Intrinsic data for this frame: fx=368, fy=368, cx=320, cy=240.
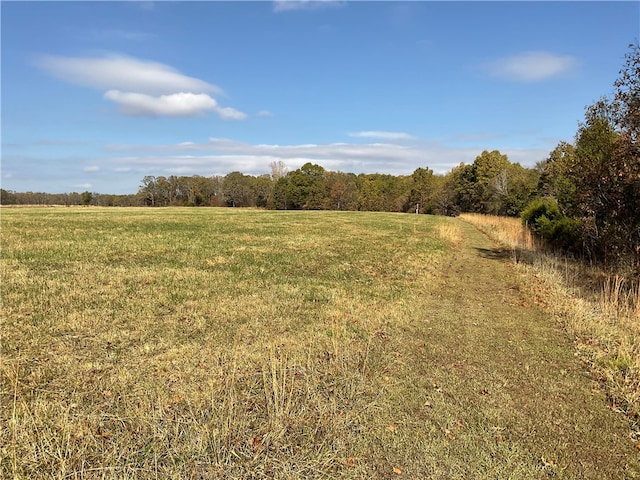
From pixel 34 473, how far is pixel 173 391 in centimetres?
153

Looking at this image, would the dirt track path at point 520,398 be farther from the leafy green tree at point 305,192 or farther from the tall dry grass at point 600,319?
the leafy green tree at point 305,192

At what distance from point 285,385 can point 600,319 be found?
662 centimetres

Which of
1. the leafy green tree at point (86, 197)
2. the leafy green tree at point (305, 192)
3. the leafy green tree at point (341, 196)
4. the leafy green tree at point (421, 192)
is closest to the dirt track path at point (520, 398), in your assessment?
the leafy green tree at point (421, 192)

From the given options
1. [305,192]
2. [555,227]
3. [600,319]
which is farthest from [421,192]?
[600,319]

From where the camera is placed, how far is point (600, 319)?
7.33 meters

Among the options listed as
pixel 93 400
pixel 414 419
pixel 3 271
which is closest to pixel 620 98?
pixel 414 419

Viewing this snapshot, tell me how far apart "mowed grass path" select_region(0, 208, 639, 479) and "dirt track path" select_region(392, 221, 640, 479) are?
0.07 feet

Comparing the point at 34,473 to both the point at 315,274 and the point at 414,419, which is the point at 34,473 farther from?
the point at 315,274

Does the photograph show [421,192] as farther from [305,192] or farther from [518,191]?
[518,191]

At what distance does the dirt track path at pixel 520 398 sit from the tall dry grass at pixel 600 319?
22 centimetres

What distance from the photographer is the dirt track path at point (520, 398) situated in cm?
359

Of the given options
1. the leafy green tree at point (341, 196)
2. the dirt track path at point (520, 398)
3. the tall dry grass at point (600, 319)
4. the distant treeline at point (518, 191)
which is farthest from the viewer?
the leafy green tree at point (341, 196)

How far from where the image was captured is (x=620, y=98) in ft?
31.7

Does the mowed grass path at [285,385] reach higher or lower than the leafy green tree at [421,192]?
lower
